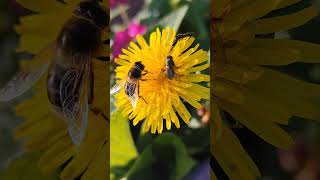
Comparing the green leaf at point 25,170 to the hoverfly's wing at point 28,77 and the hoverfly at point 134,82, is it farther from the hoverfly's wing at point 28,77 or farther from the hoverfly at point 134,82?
the hoverfly at point 134,82

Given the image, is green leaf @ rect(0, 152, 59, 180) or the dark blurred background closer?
the dark blurred background

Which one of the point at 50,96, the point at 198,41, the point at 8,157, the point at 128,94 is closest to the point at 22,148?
the point at 8,157

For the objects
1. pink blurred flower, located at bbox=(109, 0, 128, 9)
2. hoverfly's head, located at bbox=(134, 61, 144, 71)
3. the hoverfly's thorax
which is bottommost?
the hoverfly's thorax

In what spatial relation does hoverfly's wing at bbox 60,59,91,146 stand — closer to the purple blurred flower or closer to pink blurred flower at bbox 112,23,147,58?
pink blurred flower at bbox 112,23,147,58

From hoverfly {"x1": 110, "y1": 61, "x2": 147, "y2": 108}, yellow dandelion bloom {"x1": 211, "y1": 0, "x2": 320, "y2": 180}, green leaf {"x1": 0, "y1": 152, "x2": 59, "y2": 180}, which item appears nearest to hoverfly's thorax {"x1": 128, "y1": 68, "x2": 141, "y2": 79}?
hoverfly {"x1": 110, "y1": 61, "x2": 147, "y2": 108}

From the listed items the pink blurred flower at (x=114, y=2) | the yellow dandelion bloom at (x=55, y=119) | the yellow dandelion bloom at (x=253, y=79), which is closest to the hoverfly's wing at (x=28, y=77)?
the yellow dandelion bloom at (x=55, y=119)

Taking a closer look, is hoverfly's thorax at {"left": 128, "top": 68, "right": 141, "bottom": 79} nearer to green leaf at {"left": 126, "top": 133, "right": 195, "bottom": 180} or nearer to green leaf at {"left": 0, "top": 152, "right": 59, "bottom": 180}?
green leaf at {"left": 126, "top": 133, "right": 195, "bottom": 180}

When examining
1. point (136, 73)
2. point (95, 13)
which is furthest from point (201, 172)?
point (95, 13)

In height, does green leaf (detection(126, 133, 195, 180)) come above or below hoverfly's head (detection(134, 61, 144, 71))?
below
